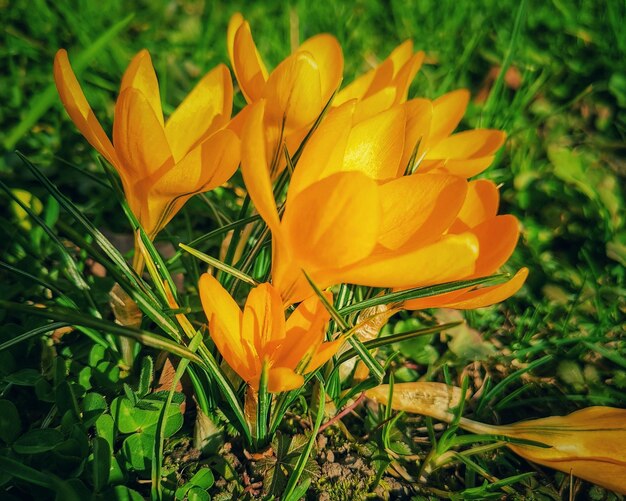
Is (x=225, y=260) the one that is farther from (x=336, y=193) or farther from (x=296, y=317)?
(x=336, y=193)

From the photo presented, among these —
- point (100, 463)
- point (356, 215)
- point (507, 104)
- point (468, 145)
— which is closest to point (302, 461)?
point (100, 463)

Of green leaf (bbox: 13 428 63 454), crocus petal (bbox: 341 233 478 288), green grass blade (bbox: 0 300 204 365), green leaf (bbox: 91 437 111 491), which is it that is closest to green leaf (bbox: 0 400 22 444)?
green leaf (bbox: 13 428 63 454)

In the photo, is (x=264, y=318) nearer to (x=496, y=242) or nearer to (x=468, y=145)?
(x=496, y=242)

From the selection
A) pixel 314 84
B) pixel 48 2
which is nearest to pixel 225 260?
pixel 314 84

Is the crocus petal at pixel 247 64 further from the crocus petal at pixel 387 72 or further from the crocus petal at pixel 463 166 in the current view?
the crocus petal at pixel 463 166

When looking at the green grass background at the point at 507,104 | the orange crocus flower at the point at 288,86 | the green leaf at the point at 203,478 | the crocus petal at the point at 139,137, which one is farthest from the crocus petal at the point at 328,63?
the green leaf at the point at 203,478
